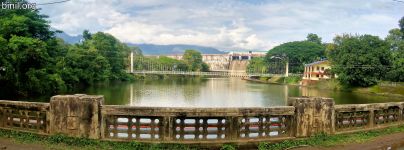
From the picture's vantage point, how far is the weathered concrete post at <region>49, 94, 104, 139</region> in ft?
Result: 24.6

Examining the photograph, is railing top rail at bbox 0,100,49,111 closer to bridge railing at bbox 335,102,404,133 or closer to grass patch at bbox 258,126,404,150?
grass patch at bbox 258,126,404,150

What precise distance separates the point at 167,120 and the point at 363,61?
51193mm

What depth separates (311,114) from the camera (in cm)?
825

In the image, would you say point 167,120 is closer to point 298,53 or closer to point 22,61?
point 22,61

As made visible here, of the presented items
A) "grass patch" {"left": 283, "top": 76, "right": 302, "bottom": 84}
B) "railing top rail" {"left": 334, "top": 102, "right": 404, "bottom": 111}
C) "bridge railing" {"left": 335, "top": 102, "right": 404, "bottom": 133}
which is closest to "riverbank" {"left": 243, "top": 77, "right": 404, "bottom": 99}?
"grass patch" {"left": 283, "top": 76, "right": 302, "bottom": 84}

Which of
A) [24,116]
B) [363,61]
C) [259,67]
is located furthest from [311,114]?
[259,67]

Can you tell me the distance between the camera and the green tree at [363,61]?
52.5m

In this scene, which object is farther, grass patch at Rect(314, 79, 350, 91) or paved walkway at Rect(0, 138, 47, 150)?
grass patch at Rect(314, 79, 350, 91)

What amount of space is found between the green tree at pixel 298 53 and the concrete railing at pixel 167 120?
86801 mm

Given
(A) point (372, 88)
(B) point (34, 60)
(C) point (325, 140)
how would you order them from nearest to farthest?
(C) point (325, 140) < (B) point (34, 60) < (A) point (372, 88)

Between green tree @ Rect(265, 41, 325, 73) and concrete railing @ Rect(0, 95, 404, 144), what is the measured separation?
86801mm

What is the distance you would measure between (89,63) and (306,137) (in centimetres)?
4718

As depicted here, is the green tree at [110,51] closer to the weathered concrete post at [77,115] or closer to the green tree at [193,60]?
the green tree at [193,60]

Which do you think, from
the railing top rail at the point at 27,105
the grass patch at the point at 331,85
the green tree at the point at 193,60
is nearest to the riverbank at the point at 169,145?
the railing top rail at the point at 27,105
